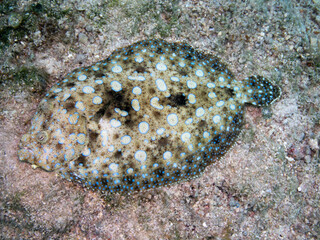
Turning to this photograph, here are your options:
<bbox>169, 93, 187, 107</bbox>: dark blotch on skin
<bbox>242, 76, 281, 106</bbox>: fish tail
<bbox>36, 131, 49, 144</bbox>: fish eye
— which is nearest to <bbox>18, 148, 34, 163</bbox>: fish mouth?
<bbox>36, 131, 49, 144</bbox>: fish eye

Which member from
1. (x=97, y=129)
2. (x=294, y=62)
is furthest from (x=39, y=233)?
(x=294, y=62)

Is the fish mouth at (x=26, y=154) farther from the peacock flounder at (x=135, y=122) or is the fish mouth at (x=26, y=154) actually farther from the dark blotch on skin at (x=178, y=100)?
the dark blotch on skin at (x=178, y=100)

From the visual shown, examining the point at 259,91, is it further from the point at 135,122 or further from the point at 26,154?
the point at 26,154

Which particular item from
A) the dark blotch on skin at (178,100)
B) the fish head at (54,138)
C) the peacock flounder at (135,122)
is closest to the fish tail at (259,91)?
the peacock flounder at (135,122)

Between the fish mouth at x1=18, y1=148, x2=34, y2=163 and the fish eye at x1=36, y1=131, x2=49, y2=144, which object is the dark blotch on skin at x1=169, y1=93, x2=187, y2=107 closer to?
the fish eye at x1=36, y1=131, x2=49, y2=144

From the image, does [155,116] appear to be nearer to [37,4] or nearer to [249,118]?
[249,118]

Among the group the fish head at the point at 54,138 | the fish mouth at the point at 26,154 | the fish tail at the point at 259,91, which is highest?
the fish tail at the point at 259,91
